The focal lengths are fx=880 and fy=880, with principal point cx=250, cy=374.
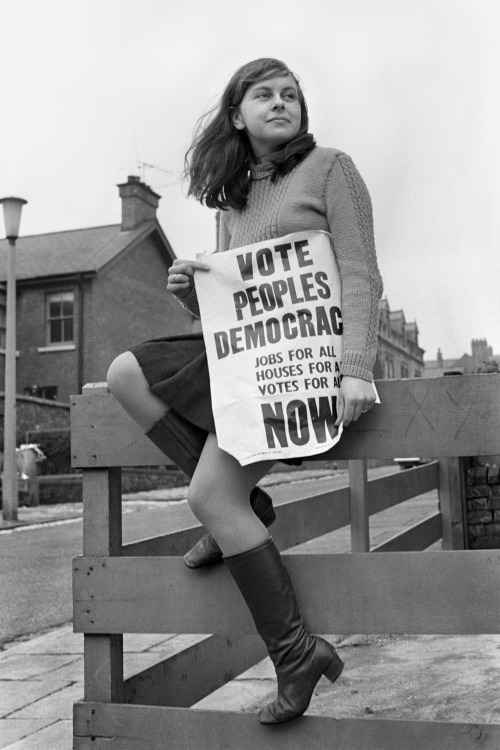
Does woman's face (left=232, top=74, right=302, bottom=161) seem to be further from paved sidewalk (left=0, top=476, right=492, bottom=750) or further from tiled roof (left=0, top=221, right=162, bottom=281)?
tiled roof (left=0, top=221, right=162, bottom=281)

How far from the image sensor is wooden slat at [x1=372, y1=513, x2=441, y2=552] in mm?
4941

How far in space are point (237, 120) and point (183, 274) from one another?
1.78 feet

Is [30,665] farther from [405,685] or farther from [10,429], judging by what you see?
[10,429]

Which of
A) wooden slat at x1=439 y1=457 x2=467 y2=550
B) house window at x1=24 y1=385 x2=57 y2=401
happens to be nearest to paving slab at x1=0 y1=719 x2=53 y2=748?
wooden slat at x1=439 y1=457 x2=467 y2=550

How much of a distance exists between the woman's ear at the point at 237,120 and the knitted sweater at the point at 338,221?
0.17m

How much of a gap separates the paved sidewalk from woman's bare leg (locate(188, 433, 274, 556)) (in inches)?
48.4

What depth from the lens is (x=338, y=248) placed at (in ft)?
7.64

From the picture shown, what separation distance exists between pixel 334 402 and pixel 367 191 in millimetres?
620

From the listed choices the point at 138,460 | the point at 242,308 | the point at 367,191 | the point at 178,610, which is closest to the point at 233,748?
the point at 178,610

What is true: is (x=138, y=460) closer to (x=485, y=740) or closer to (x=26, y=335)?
(x=485, y=740)

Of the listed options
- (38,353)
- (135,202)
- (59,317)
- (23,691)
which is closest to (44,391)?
(38,353)

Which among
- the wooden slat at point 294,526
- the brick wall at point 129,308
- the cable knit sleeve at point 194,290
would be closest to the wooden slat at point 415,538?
the wooden slat at point 294,526

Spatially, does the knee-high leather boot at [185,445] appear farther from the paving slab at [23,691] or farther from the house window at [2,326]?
the house window at [2,326]

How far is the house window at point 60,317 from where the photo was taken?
2695 cm
